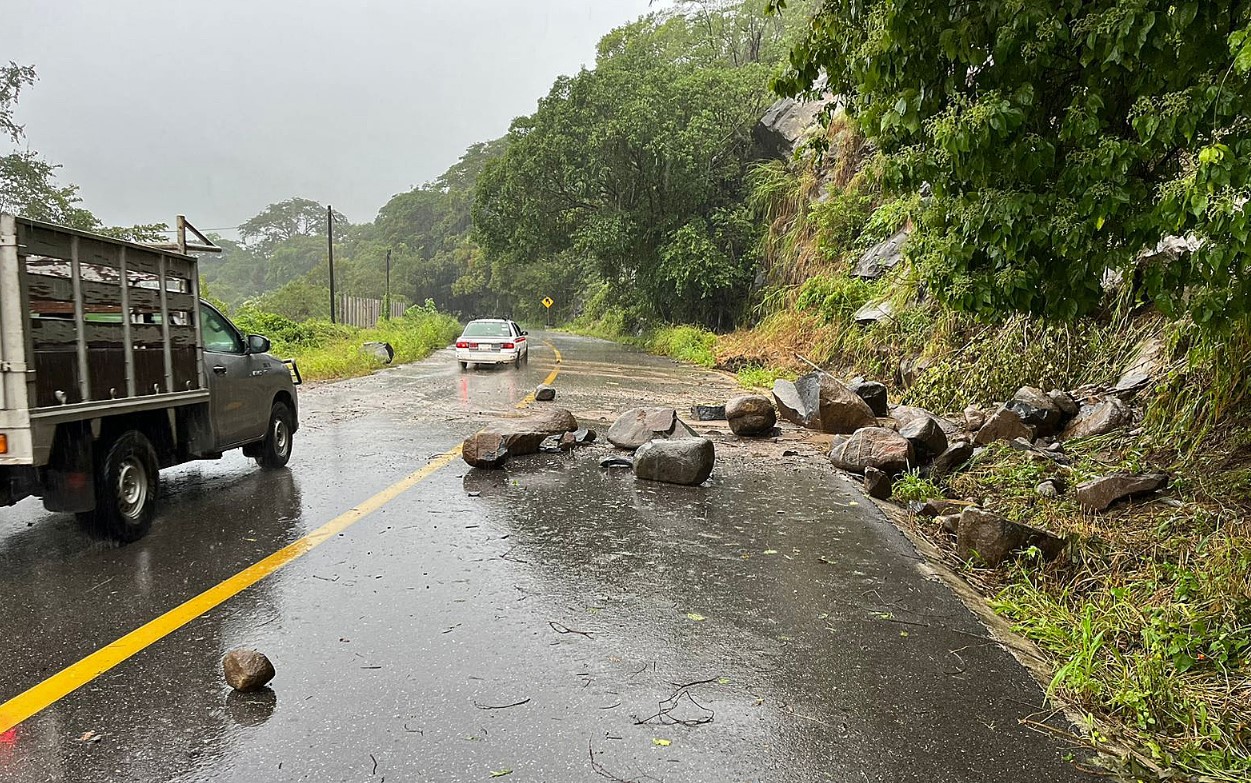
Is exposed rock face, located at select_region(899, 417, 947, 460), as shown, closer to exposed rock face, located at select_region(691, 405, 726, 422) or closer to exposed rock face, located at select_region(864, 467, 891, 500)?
exposed rock face, located at select_region(864, 467, 891, 500)

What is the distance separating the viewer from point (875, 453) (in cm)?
845

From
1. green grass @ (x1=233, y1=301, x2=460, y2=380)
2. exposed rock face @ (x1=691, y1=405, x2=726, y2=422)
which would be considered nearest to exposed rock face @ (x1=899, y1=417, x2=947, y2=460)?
exposed rock face @ (x1=691, y1=405, x2=726, y2=422)

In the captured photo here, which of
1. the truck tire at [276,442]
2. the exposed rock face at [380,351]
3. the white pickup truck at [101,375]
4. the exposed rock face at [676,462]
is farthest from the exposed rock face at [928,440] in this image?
the exposed rock face at [380,351]

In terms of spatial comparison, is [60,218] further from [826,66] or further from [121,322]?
[826,66]

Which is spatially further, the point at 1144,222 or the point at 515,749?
the point at 1144,222

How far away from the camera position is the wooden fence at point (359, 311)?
132 ft

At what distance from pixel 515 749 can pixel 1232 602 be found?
3.73 metres

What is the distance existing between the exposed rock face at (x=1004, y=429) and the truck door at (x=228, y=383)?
7412 mm

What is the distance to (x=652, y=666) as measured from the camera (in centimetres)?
362

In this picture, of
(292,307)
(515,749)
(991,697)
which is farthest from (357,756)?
Result: (292,307)

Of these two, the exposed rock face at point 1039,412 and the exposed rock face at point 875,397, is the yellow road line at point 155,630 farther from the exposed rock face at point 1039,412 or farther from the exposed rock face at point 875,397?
the exposed rock face at point 875,397

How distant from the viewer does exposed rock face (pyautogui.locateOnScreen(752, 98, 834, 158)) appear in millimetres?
28720

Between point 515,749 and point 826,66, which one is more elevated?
point 826,66

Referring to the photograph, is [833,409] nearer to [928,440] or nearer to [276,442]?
[928,440]
